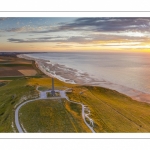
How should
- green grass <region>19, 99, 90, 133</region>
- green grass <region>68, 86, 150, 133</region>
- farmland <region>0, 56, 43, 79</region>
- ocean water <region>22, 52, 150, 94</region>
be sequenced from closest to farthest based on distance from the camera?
1. green grass <region>19, 99, 90, 133</region>
2. green grass <region>68, 86, 150, 133</region>
3. ocean water <region>22, 52, 150, 94</region>
4. farmland <region>0, 56, 43, 79</region>

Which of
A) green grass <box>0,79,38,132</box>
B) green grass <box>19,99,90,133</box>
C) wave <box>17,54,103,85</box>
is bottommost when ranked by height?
green grass <box>19,99,90,133</box>

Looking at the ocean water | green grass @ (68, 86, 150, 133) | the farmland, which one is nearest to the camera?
green grass @ (68, 86, 150, 133)

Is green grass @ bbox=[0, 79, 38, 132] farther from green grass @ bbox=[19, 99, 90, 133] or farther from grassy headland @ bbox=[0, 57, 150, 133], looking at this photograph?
green grass @ bbox=[19, 99, 90, 133]

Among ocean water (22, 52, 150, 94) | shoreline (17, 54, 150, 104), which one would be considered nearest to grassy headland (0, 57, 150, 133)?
shoreline (17, 54, 150, 104)

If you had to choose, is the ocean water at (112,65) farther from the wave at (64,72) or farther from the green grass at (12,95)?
the green grass at (12,95)

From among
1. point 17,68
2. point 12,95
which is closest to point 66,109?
point 12,95

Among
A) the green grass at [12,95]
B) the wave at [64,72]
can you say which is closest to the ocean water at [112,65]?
the wave at [64,72]
